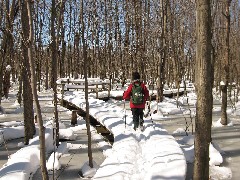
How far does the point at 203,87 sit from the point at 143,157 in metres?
2.01

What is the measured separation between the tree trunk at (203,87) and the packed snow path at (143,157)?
0.34m

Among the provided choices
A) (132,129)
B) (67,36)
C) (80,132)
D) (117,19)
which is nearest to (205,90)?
(132,129)

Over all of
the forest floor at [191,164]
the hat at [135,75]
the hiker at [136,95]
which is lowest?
the forest floor at [191,164]

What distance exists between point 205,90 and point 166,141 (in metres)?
2.32

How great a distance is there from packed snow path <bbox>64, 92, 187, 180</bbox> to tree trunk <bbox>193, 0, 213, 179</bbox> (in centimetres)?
34

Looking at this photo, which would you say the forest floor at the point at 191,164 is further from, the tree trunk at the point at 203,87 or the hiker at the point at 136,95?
the hiker at the point at 136,95

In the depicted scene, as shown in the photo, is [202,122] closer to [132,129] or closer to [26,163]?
[26,163]

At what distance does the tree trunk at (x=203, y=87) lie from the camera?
4.59 m

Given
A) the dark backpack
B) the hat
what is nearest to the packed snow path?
the dark backpack

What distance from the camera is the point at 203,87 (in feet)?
15.2

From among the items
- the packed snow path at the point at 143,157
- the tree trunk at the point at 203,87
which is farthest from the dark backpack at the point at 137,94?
the tree trunk at the point at 203,87

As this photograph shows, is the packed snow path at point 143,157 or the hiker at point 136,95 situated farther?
the hiker at point 136,95

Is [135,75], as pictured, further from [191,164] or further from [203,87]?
[203,87]

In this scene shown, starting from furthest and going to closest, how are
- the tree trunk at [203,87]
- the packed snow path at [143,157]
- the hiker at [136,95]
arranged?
the hiker at [136,95] → the packed snow path at [143,157] → the tree trunk at [203,87]
